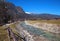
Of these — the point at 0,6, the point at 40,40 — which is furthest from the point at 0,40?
the point at 0,6

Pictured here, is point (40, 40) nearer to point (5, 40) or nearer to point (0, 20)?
point (5, 40)

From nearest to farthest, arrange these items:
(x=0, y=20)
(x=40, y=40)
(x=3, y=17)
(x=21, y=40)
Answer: (x=21, y=40), (x=40, y=40), (x=0, y=20), (x=3, y=17)

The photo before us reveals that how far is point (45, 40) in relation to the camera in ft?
131

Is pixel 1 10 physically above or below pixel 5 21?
above

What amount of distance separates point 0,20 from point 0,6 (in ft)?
50.0

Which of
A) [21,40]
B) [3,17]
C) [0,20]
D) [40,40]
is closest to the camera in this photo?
[21,40]

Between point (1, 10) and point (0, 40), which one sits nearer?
point (0, 40)

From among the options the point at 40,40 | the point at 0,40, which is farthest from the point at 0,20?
the point at 0,40

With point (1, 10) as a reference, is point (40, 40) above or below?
below

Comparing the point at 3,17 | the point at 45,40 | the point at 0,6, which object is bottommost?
the point at 45,40

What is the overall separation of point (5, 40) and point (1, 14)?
68.7 m

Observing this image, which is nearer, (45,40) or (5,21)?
(45,40)

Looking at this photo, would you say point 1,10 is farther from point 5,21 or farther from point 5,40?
point 5,40

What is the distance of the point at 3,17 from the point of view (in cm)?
9712
